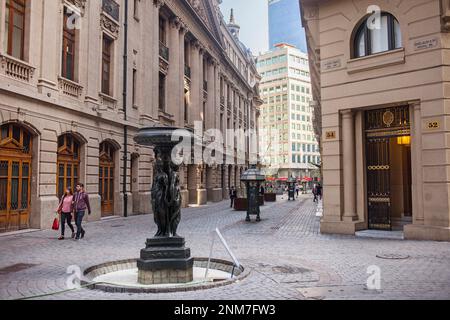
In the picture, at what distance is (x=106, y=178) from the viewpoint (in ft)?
70.1

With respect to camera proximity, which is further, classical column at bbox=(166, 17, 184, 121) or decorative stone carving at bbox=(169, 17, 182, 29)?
decorative stone carving at bbox=(169, 17, 182, 29)

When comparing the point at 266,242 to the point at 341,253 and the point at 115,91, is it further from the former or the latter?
the point at 115,91

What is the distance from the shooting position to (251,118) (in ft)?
212

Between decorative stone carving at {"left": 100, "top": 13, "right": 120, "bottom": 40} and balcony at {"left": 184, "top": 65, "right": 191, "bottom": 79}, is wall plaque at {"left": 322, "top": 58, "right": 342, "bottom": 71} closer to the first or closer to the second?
decorative stone carving at {"left": 100, "top": 13, "right": 120, "bottom": 40}

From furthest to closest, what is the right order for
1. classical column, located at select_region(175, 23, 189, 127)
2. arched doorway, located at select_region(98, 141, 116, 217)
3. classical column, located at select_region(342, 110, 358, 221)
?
classical column, located at select_region(175, 23, 189, 127) → arched doorway, located at select_region(98, 141, 116, 217) → classical column, located at select_region(342, 110, 358, 221)

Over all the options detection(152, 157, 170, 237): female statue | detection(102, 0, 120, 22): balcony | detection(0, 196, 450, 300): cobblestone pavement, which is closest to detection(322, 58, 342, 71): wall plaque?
detection(0, 196, 450, 300): cobblestone pavement

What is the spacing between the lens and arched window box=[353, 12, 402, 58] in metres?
13.5

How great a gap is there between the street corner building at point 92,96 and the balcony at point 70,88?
0.05 metres

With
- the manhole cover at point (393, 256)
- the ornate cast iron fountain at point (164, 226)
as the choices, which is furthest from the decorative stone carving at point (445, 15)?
the ornate cast iron fountain at point (164, 226)

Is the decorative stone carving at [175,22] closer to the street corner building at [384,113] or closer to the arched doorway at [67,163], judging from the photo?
the arched doorway at [67,163]

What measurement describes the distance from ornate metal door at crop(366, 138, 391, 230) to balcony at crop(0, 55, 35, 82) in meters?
12.4

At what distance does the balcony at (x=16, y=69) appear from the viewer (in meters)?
14.2

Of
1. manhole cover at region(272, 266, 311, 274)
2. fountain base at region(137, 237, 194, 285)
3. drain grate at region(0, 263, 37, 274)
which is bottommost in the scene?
drain grate at region(0, 263, 37, 274)
